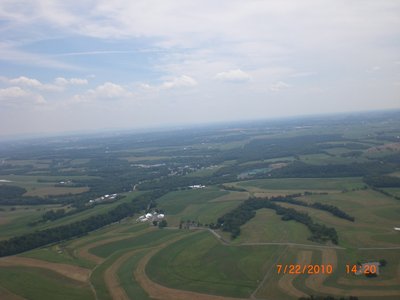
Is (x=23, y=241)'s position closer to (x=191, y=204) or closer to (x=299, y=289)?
(x=191, y=204)

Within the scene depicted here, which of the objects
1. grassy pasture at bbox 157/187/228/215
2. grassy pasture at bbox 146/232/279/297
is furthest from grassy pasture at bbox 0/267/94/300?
grassy pasture at bbox 157/187/228/215

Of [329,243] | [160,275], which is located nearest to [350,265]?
[329,243]

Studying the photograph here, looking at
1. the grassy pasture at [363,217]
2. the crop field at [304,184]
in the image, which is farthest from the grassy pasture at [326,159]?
the grassy pasture at [363,217]

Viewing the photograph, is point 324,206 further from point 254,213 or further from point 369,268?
point 369,268

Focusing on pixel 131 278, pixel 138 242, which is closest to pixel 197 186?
pixel 138 242

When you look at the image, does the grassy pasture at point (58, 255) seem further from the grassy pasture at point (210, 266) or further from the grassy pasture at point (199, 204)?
the grassy pasture at point (199, 204)
